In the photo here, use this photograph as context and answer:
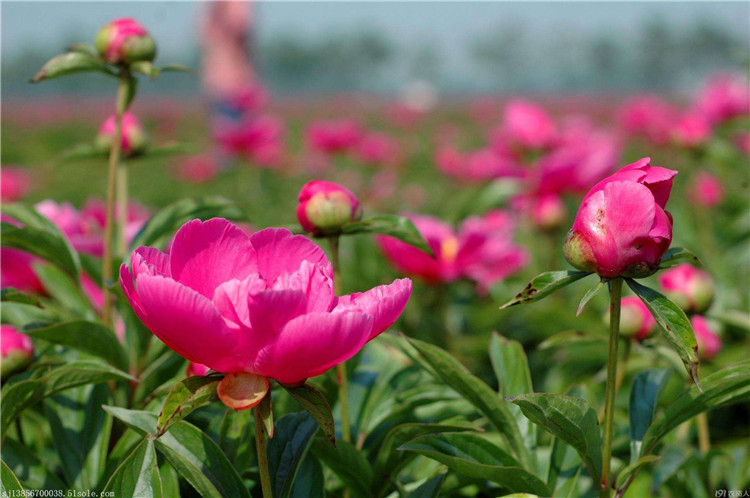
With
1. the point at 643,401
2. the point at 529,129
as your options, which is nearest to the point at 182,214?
the point at 643,401

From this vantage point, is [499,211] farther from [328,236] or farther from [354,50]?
[354,50]

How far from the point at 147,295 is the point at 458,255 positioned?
0.91 meters

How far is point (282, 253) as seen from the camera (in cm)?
58

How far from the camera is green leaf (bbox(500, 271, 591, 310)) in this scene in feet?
1.74

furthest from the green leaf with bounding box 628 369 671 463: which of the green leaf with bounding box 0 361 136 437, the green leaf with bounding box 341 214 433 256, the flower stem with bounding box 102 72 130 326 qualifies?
the flower stem with bounding box 102 72 130 326

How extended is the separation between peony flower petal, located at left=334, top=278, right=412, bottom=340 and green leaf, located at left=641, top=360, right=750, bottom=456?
0.81 feet

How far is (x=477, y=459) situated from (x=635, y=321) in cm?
27

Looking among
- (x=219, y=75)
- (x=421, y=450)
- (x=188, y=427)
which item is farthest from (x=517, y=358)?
(x=219, y=75)

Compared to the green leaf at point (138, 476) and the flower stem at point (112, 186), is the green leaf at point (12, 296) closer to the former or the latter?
the flower stem at point (112, 186)

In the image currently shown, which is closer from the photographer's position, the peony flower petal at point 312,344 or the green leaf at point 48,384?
the peony flower petal at point 312,344

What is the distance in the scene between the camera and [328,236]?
0.74 m

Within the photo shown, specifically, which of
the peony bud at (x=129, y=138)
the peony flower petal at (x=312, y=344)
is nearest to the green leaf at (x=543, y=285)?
the peony flower petal at (x=312, y=344)

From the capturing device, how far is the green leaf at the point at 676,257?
55 centimetres

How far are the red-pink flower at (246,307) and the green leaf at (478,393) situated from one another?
116 mm
